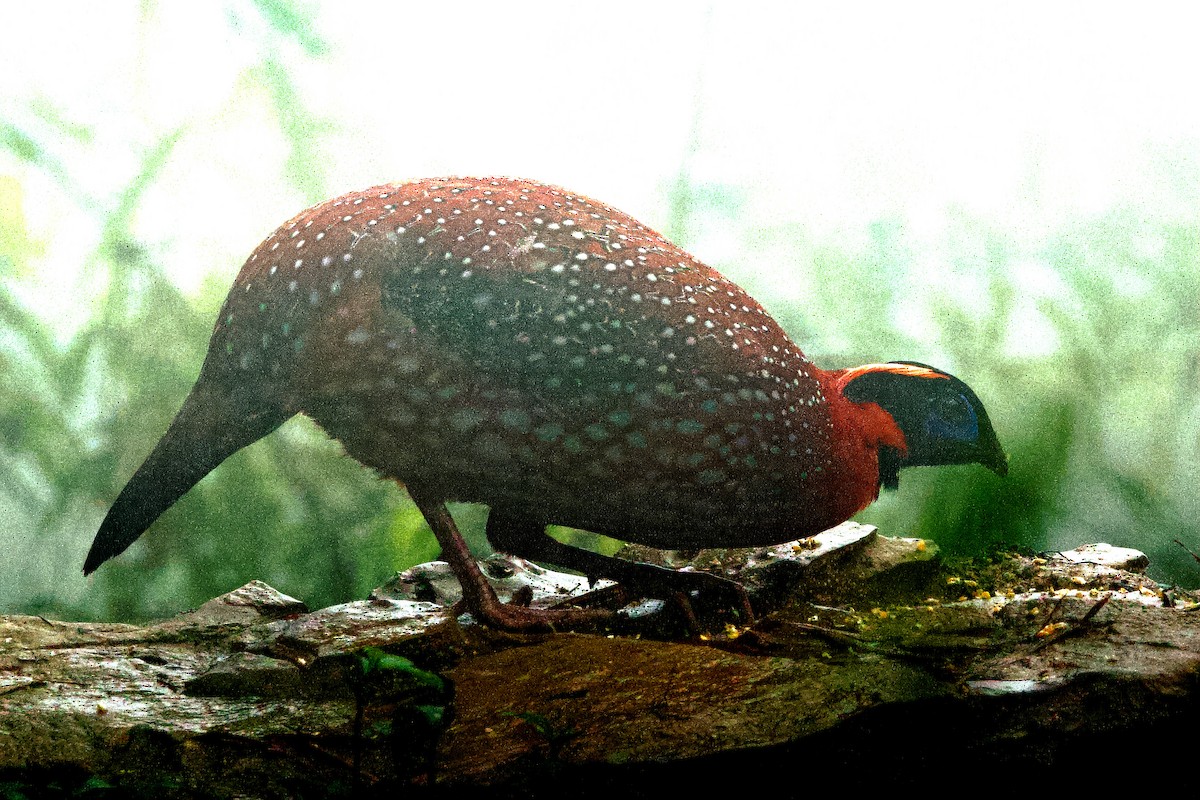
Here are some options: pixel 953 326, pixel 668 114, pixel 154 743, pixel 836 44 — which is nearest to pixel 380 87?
pixel 668 114

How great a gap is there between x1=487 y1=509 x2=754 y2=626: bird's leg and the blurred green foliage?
1024mm

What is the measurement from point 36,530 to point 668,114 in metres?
2.92

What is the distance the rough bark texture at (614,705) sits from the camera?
5.05 ft

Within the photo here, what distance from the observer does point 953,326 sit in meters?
3.88

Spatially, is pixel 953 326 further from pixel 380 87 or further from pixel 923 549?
pixel 380 87

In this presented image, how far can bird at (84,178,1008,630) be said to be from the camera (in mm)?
2369

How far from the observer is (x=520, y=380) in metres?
2.36

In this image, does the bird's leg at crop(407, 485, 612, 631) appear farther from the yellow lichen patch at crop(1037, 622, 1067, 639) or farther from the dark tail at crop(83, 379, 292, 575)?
the yellow lichen patch at crop(1037, 622, 1067, 639)

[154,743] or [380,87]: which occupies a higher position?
[380,87]

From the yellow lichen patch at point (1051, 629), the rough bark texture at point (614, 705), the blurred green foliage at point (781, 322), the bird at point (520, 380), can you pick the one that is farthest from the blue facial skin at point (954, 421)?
the yellow lichen patch at point (1051, 629)

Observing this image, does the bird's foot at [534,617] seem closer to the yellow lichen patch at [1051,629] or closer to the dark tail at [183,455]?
the dark tail at [183,455]

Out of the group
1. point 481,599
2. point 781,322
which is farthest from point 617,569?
point 781,322

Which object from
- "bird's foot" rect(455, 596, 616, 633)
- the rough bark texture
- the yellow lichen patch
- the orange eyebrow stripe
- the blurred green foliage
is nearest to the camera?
the rough bark texture

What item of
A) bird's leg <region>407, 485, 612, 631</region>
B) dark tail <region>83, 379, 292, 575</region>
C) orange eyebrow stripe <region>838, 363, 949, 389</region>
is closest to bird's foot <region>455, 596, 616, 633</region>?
bird's leg <region>407, 485, 612, 631</region>
